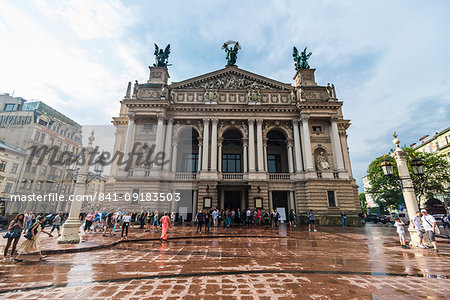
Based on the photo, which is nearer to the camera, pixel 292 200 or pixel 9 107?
pixel 292 200

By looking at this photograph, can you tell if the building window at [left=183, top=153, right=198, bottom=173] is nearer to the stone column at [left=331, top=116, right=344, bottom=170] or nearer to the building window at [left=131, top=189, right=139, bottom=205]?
the building window at [left=131, top=189, right=139, bottom=205]

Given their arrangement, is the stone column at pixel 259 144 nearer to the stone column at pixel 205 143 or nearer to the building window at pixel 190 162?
the stone column at pixel 205 143

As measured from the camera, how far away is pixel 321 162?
2664 centimetres

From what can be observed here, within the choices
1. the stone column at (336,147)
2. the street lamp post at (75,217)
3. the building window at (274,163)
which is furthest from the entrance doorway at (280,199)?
the street lamp post at (75,217)

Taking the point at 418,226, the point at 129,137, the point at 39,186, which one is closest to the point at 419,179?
the point at 418,226

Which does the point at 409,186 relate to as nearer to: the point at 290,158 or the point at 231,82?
the point at 290,158

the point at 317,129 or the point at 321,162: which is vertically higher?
the point at 317,129

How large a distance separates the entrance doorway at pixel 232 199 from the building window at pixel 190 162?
6.07 meters

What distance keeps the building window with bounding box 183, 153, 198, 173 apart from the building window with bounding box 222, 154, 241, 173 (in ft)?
13.8

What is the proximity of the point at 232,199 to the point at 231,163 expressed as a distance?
5.56m

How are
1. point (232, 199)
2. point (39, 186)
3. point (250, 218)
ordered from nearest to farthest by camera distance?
point (250, 218) → point (232, 199) → point (39, 186)

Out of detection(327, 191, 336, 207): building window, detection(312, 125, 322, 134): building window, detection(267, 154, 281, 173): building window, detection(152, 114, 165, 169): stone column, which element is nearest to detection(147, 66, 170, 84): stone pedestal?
detection(152, 114, 165, 169): stone column

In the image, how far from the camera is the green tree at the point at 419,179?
32500mm

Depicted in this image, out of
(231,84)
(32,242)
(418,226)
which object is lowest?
(32,242)
